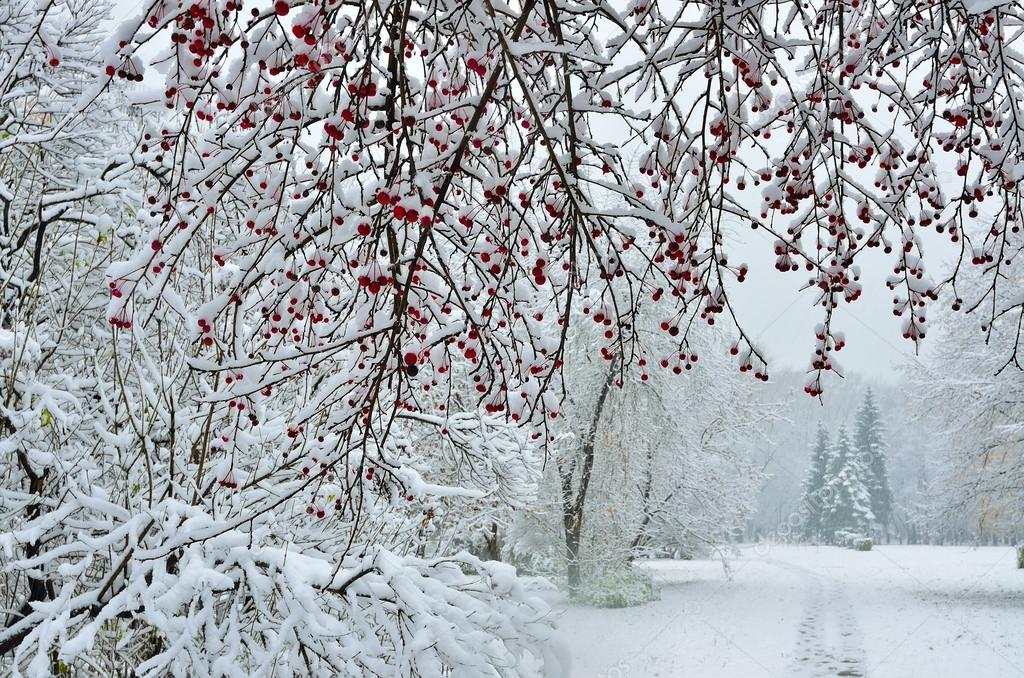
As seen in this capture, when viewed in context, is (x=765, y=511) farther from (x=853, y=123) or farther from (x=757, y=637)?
(x=853, y=123)

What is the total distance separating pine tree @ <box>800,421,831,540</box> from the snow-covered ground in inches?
860

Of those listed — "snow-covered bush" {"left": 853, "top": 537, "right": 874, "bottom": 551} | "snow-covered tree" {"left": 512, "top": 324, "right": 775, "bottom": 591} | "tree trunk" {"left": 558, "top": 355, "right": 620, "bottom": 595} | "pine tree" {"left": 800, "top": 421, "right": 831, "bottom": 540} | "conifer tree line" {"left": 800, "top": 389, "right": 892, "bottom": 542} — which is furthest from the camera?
"pine tree" {"left": 800, "top": 421, "right": 831, "bottom": 540}

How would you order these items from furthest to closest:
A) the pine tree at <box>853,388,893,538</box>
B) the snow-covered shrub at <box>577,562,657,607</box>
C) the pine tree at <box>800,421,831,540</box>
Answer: the pine tree at <box>800,421,831,540</box> → the pine tree at <box>853,388,893,538</box> → the snow-covered shrub at <box>577,562,657,607</box>

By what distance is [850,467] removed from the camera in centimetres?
4034

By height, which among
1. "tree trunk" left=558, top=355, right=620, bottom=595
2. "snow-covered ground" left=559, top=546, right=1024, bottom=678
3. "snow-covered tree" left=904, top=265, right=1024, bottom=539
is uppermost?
"snow-covered tree" left=904, top=265, right=1024, bottom=539

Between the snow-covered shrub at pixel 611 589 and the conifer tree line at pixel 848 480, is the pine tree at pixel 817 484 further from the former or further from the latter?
the snow-covered shrub at pixel 611 589

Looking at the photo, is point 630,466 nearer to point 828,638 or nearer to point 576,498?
point 576,498

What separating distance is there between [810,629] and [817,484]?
31617 mm

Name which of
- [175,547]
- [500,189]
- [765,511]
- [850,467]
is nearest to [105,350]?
[175,547]

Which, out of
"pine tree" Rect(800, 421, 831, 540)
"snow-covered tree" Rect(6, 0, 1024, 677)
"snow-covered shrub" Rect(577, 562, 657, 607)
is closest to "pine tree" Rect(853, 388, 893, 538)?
"pine tree" Rect(800, 421, 831, 540)

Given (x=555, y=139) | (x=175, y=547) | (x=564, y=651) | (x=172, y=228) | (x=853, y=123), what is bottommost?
(x=564, y=651)

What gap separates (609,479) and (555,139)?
12.8 m

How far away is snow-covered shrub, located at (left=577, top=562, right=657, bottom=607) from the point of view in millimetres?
14289

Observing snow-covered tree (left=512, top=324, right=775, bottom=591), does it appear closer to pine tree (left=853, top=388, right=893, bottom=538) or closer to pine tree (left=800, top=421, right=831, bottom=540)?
pine tree (left=800, top=421, right=831, bottom=540)
